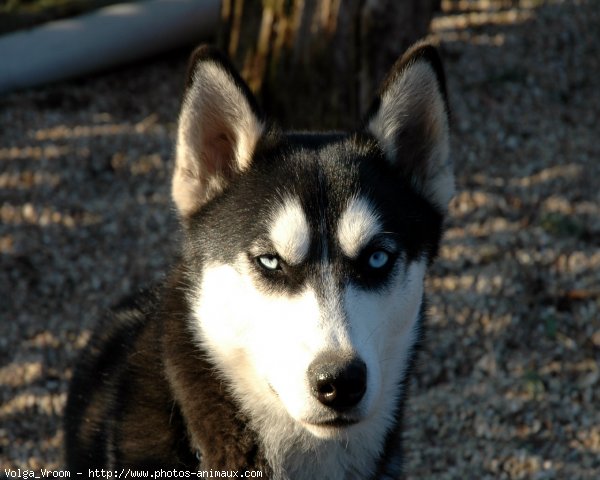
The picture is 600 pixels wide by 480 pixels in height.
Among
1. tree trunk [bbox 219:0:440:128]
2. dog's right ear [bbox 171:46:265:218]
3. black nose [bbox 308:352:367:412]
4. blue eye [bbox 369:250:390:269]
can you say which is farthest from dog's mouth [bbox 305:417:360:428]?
tree trunk [bbox 219:0:440:128]

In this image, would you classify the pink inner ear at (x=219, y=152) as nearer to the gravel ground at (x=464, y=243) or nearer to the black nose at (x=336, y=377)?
the gravel ground at (x=464, y=243)

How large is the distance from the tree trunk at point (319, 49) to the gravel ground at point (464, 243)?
3.68ft

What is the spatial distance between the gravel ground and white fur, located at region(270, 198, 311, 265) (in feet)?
3.75

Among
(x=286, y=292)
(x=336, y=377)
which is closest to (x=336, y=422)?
(x=336, y=377)

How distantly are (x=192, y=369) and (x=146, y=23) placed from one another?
13.5 feet

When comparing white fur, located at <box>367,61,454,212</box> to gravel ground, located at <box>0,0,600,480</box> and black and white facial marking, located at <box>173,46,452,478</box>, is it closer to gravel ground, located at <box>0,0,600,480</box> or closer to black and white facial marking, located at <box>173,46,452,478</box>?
black and white facial marking, located at <box>173,46,452,478</box>

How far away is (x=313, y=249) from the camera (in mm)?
3104

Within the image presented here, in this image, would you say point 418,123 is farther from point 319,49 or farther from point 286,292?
point 319,49

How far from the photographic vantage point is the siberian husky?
301 centimetres

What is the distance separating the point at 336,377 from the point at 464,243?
3280 millimetres

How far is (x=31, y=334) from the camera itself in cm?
527

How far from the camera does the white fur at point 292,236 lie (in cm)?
309

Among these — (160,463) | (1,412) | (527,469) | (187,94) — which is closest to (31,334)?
(1,412)

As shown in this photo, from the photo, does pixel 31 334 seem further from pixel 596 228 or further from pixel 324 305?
pixel 596 228
